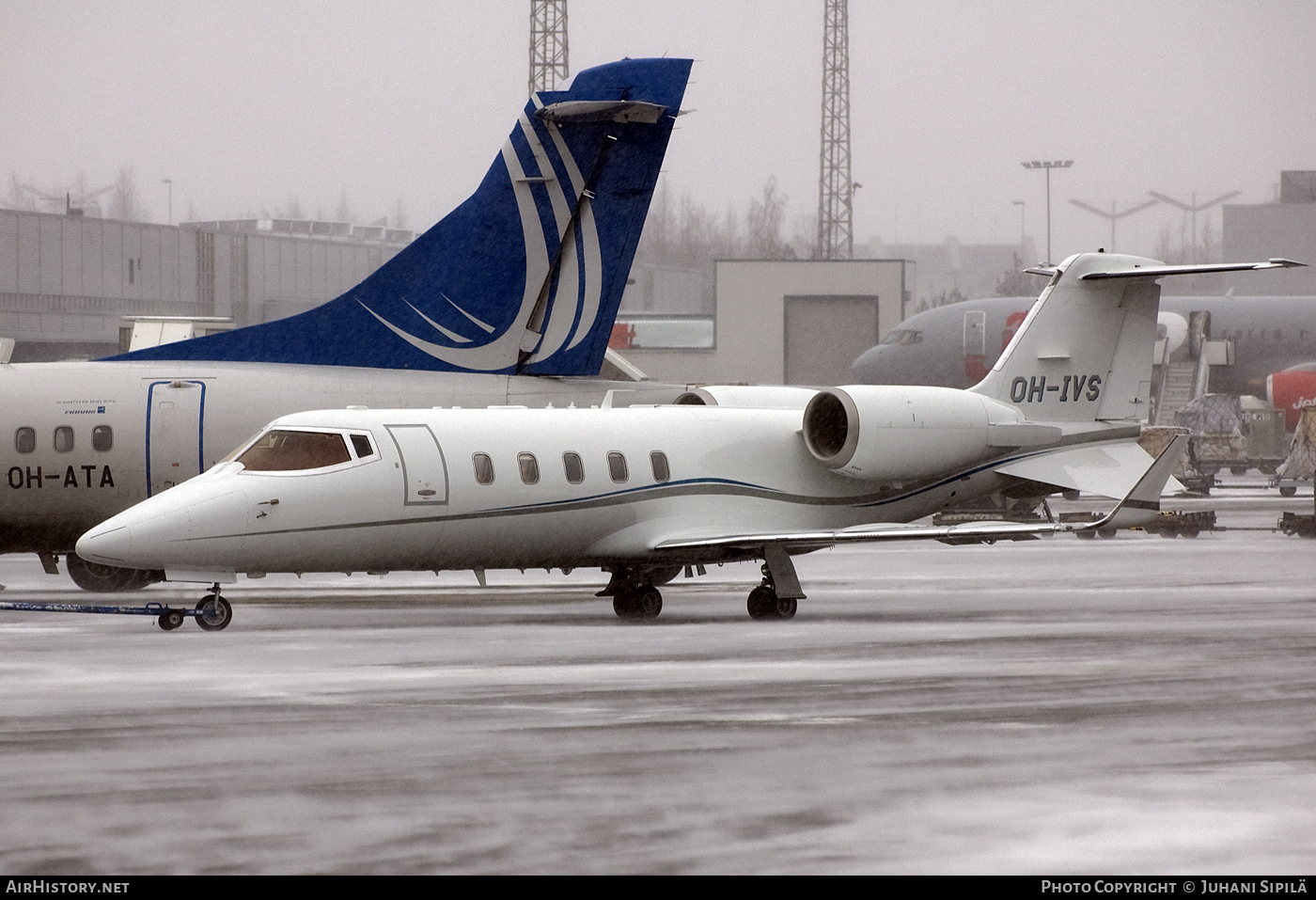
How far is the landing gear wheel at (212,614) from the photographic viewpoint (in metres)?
20.7

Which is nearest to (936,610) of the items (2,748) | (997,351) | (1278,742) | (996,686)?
(996,686)

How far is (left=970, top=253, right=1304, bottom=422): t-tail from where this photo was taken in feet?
84.0

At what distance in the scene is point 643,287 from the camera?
15300 cm

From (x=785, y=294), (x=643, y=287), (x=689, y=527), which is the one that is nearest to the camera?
(x=689, y=527)

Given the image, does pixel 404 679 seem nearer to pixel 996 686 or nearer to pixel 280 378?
pixel 996 686

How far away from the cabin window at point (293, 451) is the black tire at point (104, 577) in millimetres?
5649

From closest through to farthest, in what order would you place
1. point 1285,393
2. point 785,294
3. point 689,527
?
point 689,527 → point 1285,393 → point 785,294

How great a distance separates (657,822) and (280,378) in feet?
52.2

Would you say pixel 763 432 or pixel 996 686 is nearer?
pixel 996 686

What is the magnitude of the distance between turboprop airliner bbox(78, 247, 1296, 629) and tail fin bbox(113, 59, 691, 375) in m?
2.56

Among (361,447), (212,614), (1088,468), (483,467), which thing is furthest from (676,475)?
A: (1088,468)

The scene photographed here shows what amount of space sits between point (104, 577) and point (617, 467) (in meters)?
8.54

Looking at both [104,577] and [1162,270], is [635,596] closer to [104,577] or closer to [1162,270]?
[104,577]

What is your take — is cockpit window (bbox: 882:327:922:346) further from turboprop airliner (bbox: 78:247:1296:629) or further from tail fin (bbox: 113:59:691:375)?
tail fin (bbox: 113:59:691:375)
